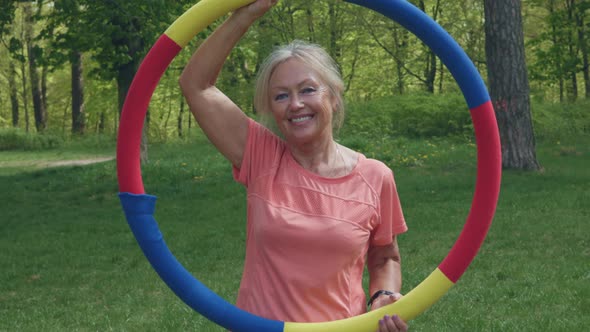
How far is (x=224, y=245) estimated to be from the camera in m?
9.70

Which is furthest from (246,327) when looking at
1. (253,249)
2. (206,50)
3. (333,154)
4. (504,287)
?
(504,287)

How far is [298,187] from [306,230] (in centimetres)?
17

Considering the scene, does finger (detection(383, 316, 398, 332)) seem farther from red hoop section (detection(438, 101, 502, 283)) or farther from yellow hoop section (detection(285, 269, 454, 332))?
red hoop section (detection(438, 101, 502, 283))

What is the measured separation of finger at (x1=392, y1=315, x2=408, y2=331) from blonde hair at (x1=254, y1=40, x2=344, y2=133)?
0.74 m

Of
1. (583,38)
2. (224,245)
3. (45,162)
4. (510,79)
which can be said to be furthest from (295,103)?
(583,38)

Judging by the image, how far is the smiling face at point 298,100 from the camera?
8.91ft

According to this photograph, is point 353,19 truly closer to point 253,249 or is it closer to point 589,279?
point 589,279

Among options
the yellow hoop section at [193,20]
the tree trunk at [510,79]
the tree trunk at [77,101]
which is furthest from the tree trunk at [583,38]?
the yellow hoop section at [193,20]

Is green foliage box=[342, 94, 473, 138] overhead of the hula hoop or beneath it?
overhead

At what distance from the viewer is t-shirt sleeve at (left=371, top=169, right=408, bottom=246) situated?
285 centimetres

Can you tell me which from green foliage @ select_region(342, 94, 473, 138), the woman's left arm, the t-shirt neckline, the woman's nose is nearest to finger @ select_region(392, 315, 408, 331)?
the woman's left arm

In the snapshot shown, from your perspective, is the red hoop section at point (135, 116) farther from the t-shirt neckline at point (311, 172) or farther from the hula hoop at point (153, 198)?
the t-shirt neckline at point (311, 172)

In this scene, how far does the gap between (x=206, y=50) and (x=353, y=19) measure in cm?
2565

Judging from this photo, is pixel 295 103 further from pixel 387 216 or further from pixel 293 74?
pixel 387 216
